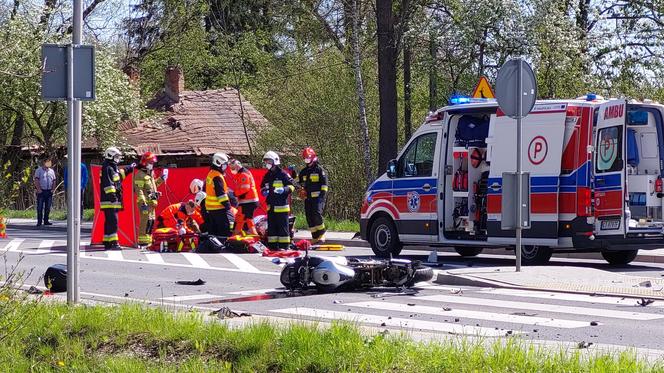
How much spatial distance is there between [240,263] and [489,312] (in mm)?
7297

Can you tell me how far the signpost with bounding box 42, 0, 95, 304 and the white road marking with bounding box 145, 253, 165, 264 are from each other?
292 inches

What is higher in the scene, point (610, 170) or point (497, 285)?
point (610, 170)

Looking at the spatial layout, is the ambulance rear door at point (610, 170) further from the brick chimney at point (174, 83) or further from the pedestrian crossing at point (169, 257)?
the brick chimney at point (174, 83)

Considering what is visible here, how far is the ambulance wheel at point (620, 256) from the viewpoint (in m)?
16.8

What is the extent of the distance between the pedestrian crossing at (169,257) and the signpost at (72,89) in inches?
221

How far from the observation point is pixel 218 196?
20.2 meters

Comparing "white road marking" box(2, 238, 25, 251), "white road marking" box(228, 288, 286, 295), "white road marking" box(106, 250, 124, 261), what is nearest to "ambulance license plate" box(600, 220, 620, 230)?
"white road marking" box(228, 288, 286, 295)

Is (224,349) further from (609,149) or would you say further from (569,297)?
(609,149)

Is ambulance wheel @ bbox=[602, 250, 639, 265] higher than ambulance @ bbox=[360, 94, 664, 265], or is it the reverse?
ambulance @ bbox=[360, 94, 664, 265]

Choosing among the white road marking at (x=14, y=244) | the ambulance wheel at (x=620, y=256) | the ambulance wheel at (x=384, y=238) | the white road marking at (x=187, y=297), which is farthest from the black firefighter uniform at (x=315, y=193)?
the white road marking at (x=187, y=297)

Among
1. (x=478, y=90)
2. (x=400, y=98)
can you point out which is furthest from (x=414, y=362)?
(x=400, y=98)

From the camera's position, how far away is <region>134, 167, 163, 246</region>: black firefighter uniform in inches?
861

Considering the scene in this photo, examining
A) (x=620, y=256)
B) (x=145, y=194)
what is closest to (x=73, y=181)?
(x=620, y=256)

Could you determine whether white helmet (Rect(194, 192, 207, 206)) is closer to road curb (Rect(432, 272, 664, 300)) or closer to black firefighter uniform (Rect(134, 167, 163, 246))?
black firefighter uniform (Rect(134, 167, 163, 246))
